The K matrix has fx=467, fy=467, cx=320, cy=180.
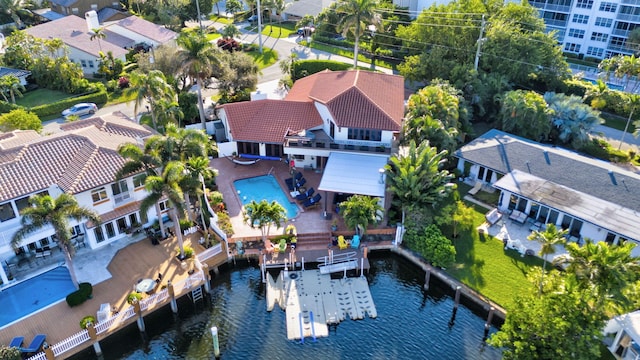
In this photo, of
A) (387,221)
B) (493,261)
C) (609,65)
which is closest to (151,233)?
(387,221)

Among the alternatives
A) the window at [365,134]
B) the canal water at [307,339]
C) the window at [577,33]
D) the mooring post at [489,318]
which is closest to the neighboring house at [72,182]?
the canal water at [307,339]

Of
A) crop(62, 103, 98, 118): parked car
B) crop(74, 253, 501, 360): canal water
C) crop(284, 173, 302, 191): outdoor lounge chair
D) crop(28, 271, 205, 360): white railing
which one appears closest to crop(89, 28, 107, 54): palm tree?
crop(62, 103, 98, 118): parked car

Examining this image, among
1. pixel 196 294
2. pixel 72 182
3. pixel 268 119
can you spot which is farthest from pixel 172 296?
pixel 268 119

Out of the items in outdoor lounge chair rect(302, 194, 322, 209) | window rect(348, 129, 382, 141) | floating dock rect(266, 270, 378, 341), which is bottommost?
floating dock rect(266, 270, 378, 341)

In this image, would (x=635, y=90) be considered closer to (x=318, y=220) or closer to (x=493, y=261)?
(x=493, y=261)

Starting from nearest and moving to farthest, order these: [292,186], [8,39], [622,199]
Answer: [622,199] → [292,186] → [8,39]

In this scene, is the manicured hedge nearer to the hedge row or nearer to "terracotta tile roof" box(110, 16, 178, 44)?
the hedge row

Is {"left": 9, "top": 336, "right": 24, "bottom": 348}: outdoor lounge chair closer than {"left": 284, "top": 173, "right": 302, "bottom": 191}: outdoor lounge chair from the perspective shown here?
Yes

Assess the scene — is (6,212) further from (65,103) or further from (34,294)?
(65,103)
